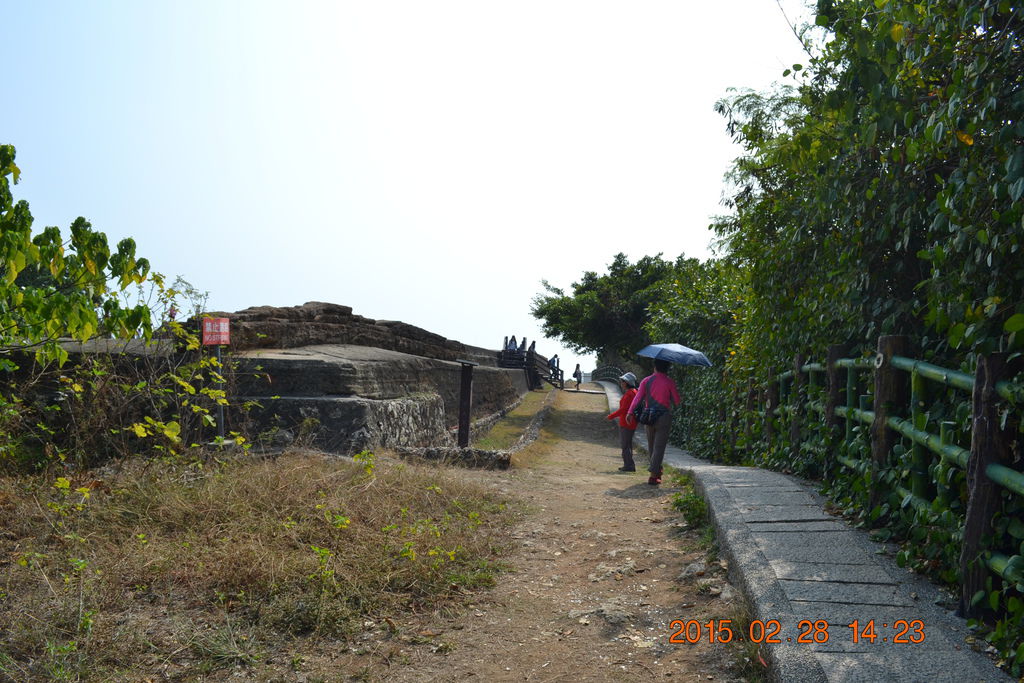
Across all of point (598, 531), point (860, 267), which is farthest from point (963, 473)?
point (598, 531)

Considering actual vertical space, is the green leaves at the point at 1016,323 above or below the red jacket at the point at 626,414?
above

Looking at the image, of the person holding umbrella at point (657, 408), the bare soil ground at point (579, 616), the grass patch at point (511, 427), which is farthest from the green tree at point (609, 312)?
the bare soil ground at point (579, 616)

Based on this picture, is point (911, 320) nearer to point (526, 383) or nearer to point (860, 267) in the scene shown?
point (860, 267)

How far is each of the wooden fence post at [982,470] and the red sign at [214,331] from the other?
5796 millimetres

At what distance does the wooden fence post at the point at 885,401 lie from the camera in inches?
177

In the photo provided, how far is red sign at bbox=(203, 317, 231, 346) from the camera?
22.5 ft

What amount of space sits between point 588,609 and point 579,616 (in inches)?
4.5

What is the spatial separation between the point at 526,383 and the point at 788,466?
21229mm

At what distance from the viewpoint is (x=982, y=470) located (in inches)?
122

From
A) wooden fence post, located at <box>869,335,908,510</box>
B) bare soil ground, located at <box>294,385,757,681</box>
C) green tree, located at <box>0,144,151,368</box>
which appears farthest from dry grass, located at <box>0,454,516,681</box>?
wooden fence post, located at <box>869,335,908,510</box>

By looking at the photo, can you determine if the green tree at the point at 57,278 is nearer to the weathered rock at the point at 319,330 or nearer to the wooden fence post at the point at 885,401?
the weathered rock at the point at 319,330

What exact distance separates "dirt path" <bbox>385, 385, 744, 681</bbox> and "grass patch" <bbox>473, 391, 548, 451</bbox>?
513 centimetres

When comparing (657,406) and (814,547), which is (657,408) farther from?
(814,547)
